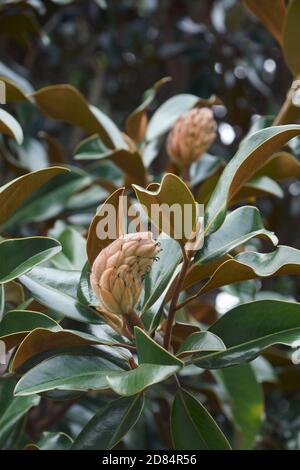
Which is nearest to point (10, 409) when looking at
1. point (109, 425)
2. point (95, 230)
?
point (109, 425)

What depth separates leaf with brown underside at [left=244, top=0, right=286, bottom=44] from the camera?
3.44 ft

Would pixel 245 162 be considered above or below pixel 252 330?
above

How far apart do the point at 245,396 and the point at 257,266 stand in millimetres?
424

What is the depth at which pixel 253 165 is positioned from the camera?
72 cm

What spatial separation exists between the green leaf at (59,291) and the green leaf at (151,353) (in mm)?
123

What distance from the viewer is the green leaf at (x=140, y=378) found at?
0.60 m

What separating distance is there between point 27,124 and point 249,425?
28.7 inches

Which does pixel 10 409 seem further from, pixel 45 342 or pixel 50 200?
pixel 50 200

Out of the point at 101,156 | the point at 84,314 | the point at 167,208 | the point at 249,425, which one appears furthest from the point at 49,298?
the point at 249,425

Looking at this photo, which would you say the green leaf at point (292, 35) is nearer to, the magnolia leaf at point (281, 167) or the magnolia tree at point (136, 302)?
the magnolia tree at point (136, 302)

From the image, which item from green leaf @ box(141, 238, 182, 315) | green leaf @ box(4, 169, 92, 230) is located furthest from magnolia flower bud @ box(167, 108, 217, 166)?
green leaf @ box(141, 238, 182, 315)

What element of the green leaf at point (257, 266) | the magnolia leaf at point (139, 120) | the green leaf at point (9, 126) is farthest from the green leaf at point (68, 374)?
the magnolia leaf at point (139, 120)

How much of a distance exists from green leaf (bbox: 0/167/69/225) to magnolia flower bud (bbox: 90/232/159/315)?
3.8 inches

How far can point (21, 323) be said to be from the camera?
737 millimetres
